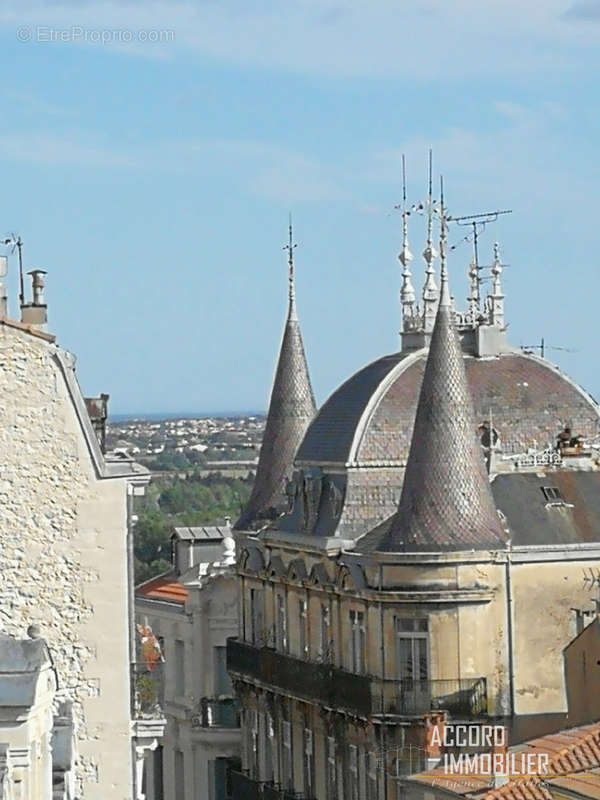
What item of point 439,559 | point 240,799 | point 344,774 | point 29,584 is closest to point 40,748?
point 29,584

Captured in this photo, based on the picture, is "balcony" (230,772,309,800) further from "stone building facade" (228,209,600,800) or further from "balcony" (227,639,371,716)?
"balcony" (227,639,371,716)

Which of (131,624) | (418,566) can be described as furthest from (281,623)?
(131,624)

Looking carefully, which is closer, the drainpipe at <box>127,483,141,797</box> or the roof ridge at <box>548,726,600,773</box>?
the drainpipe at <box>127,483,141,797</box>

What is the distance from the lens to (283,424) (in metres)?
85.4

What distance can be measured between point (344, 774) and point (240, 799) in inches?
308

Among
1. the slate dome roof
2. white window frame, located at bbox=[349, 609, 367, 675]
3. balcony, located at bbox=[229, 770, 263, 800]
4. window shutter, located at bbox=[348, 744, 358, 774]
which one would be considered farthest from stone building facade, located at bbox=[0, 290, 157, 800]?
balcony, located at bbox=[229, 770, 263, 800]

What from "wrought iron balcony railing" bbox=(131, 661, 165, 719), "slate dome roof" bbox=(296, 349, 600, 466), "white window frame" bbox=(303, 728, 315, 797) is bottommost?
"white window frame" bbox=(303, 728, 315, 797)

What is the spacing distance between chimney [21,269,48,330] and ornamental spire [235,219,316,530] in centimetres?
3371

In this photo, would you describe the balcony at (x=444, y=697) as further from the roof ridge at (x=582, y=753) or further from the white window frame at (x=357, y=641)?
the roof ridge at (x=582, y=753)

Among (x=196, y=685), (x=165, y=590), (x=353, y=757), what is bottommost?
(x=353, y=757)

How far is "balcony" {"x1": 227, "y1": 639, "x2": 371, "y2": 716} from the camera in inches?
2908

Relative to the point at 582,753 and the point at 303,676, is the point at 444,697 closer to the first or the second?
the point at 303,676

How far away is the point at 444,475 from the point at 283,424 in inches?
576

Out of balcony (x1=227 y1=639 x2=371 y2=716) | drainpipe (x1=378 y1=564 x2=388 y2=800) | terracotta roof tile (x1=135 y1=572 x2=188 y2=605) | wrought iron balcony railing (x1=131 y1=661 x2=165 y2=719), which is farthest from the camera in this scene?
terracotta roof tile (x1=135 y1=572 x2=188 y2=605)
